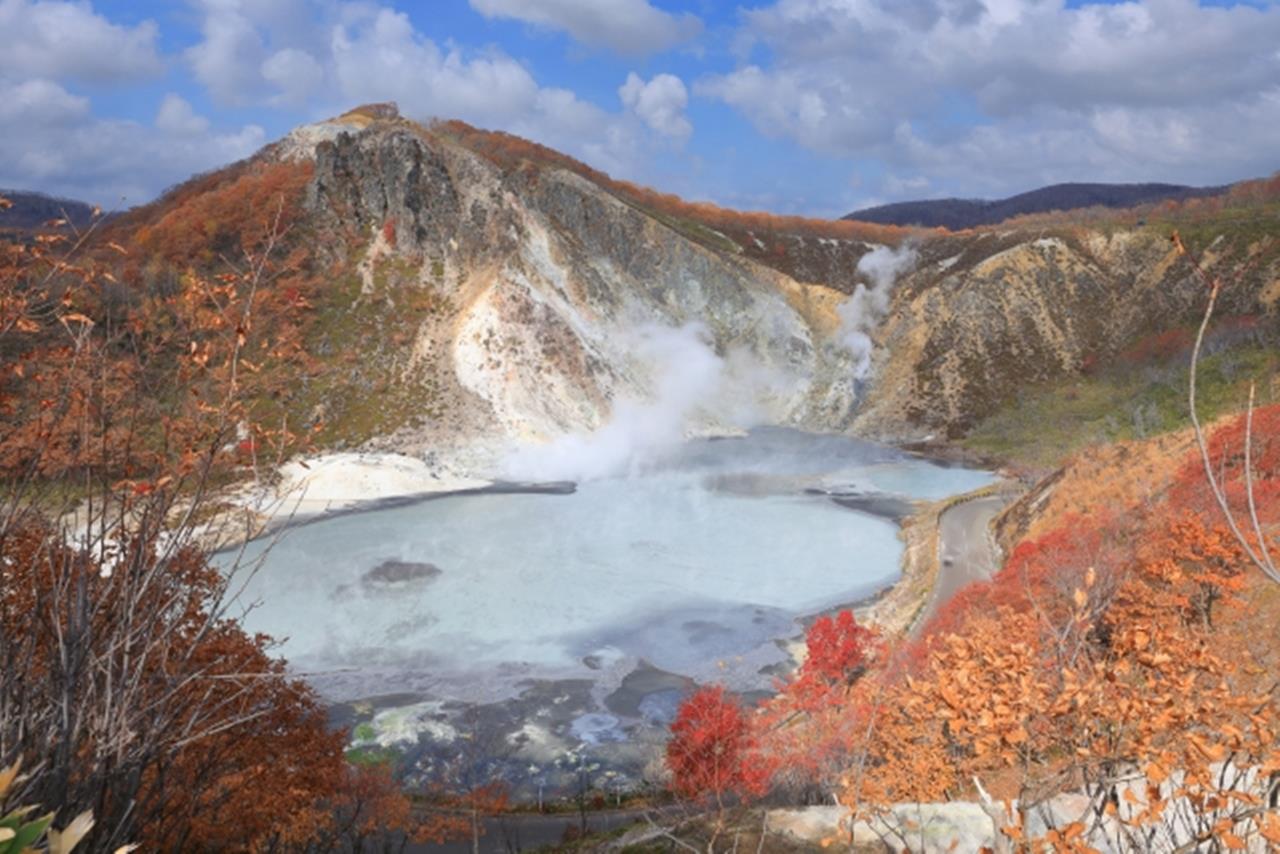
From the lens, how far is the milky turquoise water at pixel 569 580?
90.3 ft

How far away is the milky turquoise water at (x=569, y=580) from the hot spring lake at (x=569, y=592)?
0.11 m

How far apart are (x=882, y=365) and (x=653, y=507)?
135ft

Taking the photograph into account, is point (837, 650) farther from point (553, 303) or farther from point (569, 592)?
point (553, 303)

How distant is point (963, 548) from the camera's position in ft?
121

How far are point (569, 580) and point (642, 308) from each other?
4384cm

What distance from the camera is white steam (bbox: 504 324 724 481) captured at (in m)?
53.8

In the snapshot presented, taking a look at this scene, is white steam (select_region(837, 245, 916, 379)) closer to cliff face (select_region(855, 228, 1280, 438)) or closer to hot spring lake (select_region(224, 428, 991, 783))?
cliff face (select_region(855, 228, 1280, 438))

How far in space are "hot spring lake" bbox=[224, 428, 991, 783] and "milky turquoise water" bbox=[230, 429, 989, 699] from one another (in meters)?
0.11

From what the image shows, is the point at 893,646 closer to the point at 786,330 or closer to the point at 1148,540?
the point at 1148,540

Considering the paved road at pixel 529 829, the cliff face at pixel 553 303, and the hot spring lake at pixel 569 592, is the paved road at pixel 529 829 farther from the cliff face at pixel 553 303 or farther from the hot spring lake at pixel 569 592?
the cliff face at pixel 553 303

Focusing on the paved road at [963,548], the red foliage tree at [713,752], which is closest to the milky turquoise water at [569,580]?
the paved road at [963,548]

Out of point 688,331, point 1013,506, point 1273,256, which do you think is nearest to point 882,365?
point 688,331

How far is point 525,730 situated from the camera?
23141 mm

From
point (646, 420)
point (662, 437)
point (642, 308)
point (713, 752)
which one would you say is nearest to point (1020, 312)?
point (642, 308)
